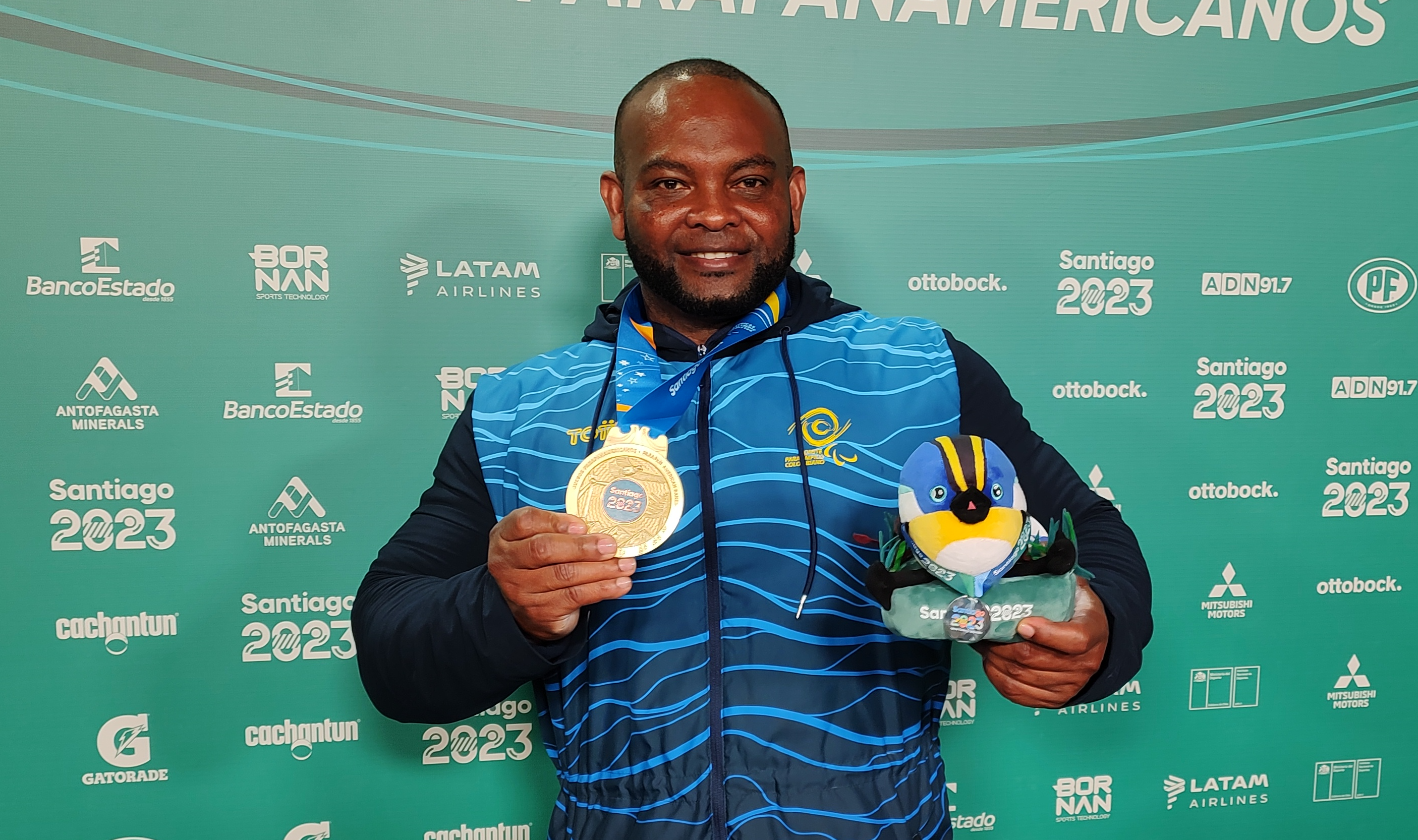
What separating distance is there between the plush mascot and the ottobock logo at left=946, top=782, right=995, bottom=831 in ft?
3.69

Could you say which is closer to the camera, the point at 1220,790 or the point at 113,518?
the point at 113,518

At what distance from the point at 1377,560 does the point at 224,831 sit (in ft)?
7.95

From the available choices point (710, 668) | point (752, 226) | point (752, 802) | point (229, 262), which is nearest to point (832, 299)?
point (752, 226)

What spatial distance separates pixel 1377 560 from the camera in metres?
1.94

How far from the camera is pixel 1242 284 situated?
1871 millimetres

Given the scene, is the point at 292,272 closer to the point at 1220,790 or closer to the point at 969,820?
the point at 969,820

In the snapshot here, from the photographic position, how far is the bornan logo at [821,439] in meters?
1.14

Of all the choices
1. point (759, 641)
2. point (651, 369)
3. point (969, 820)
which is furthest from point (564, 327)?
point (969, 820)

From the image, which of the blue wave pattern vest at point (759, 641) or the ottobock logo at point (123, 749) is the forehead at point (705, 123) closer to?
the blue wave pattern vest at point (759, 641)

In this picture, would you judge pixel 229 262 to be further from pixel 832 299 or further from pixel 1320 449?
pixel 1320 449

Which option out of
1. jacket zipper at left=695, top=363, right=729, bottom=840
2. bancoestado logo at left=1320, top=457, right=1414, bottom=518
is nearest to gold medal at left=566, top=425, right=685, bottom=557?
jacket zipper at left=695, top=363, right=729, bottom=840

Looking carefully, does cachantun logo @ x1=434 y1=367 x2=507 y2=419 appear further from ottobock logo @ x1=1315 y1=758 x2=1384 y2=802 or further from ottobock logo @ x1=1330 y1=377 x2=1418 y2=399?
ottobock logo @ x1=1315 y1=758 x2=1384 y2=802

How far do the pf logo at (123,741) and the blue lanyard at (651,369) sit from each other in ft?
3.83

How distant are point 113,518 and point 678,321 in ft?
3.67
